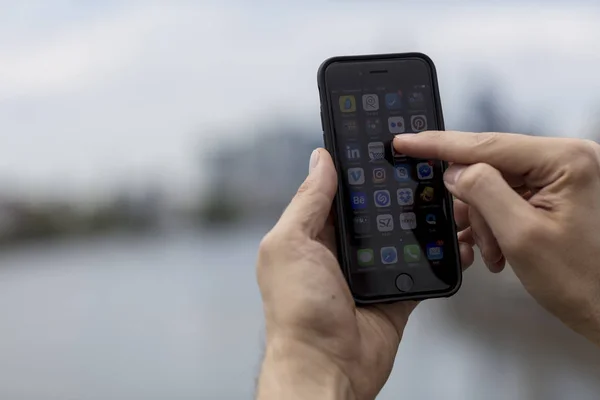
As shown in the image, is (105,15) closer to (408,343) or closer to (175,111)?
(175,111)

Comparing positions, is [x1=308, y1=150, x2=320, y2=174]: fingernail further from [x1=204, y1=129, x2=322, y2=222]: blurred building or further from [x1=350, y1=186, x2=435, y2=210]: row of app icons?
[x1=204, y1=129, x2=322, y2=222]: blurred building

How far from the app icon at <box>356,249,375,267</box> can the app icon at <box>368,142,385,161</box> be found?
0.27 ft

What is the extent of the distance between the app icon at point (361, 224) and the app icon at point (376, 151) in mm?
53

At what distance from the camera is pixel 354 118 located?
57cm

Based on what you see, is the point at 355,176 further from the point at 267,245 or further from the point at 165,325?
the point at 165,325

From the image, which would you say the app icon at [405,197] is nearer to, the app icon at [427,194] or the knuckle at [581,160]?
the app icon at [427,194]

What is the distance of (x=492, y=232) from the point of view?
515 millimetres

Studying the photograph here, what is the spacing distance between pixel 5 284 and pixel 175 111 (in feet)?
1.03

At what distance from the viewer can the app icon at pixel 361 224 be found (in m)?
0.56

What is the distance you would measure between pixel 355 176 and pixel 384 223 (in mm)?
50

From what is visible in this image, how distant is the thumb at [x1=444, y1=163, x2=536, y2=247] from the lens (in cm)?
47

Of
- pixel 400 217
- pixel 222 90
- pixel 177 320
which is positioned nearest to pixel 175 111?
pixel 222 90

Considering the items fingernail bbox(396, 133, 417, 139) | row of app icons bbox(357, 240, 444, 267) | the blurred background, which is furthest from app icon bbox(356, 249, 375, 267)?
the blurred background

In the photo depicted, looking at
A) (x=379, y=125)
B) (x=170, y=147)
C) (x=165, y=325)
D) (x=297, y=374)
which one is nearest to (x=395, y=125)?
(x=379, y=125)
